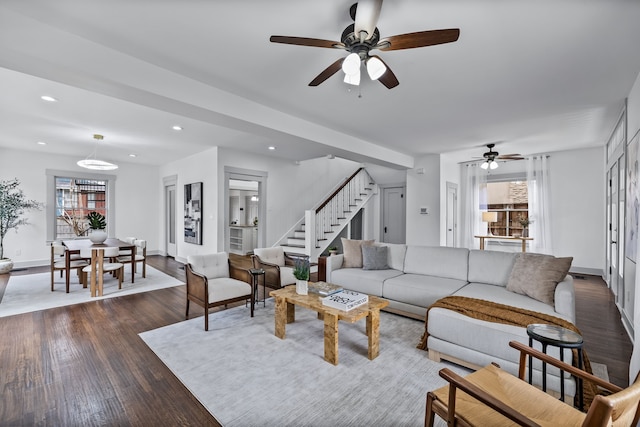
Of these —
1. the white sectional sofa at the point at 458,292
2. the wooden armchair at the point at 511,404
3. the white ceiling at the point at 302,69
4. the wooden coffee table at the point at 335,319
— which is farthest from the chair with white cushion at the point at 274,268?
the wooden armchair at the point at 511,404

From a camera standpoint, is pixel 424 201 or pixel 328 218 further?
pixel 328 218

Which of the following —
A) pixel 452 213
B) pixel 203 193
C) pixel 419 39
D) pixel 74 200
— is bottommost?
pixel 452 213

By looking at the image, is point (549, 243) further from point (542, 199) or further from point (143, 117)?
point (143, 117)

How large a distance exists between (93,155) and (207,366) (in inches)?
279

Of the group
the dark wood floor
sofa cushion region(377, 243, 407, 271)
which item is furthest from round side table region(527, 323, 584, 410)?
sofa cushion region(377, 243, 407, 271)

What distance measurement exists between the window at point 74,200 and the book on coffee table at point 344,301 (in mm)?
7171

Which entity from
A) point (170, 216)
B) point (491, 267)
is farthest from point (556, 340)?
point (170, 216)

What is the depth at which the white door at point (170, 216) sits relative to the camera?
328 inches

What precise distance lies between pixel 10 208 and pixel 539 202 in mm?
11765

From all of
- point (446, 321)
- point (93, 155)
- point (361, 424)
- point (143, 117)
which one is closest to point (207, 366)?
point (361, 424)

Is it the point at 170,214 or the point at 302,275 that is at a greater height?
the point at 170,214

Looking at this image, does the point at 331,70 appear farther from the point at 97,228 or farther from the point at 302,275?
the point at 97,228

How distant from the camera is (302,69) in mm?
2879

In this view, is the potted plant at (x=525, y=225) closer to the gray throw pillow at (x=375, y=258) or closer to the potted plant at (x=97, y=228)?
the gray throw pillow at (x=375, y=258)
